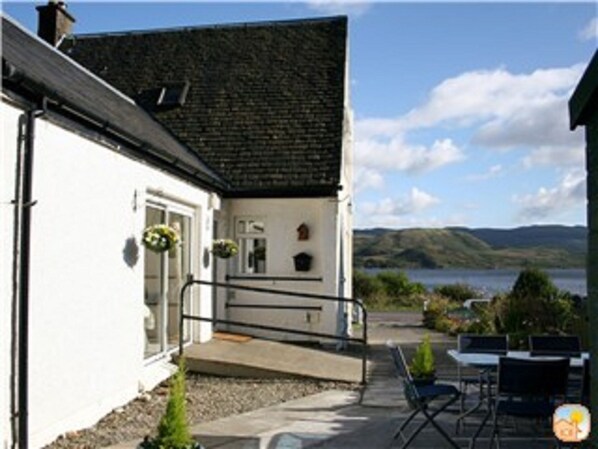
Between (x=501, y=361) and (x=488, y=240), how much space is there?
409ft

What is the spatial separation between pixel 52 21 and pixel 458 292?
17439mm

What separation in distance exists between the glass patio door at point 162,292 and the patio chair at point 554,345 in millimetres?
5294

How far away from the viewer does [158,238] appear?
8984 mm

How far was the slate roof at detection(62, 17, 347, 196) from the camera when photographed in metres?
14.2

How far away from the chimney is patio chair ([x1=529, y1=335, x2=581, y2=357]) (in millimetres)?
14205

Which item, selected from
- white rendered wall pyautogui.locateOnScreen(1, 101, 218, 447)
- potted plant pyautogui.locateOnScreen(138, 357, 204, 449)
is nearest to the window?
white rendered wall pyautogui.locateOnScreen(1, 101, 218, 447)

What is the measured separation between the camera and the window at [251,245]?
14.4m

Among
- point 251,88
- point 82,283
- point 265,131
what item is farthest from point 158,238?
point 251,88

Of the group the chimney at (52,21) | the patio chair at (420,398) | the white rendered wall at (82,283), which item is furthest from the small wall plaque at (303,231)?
the chimney at (52,21)

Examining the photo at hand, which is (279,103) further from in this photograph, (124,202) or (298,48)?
(124,202)

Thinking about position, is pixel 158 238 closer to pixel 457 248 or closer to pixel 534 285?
pixel 534 285

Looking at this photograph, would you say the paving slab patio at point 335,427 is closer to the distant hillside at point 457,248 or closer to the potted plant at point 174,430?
the potted plant at point 174,430

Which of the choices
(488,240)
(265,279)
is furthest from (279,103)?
(488,240)

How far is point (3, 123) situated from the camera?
19.3 ft
